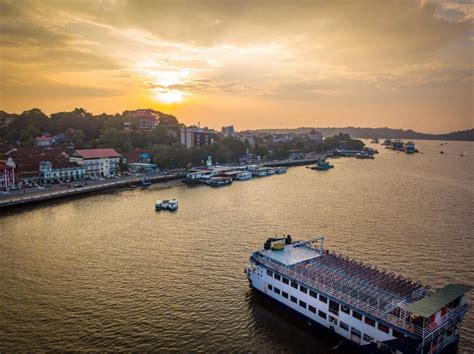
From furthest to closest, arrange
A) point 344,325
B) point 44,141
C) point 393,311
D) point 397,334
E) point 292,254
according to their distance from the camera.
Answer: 1. point 44,141
2. point 292,254
3. point 344,325
4. point 393,311
5. point 397,334

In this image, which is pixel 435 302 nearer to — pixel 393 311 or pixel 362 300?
pixel 393 311

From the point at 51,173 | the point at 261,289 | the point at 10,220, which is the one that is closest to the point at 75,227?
the point at 10,220

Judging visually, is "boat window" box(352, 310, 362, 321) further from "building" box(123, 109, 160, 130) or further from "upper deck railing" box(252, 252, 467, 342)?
"building" box(123, 109, 160, 130)

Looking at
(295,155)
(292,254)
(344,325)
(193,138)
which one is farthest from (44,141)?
(344,325)

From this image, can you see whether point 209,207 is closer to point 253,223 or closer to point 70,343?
point 253,223

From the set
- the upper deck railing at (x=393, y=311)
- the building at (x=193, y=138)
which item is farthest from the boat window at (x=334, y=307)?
the building at (x=193, y=138)

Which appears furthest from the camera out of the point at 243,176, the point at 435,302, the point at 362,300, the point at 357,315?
the point at 243,176
